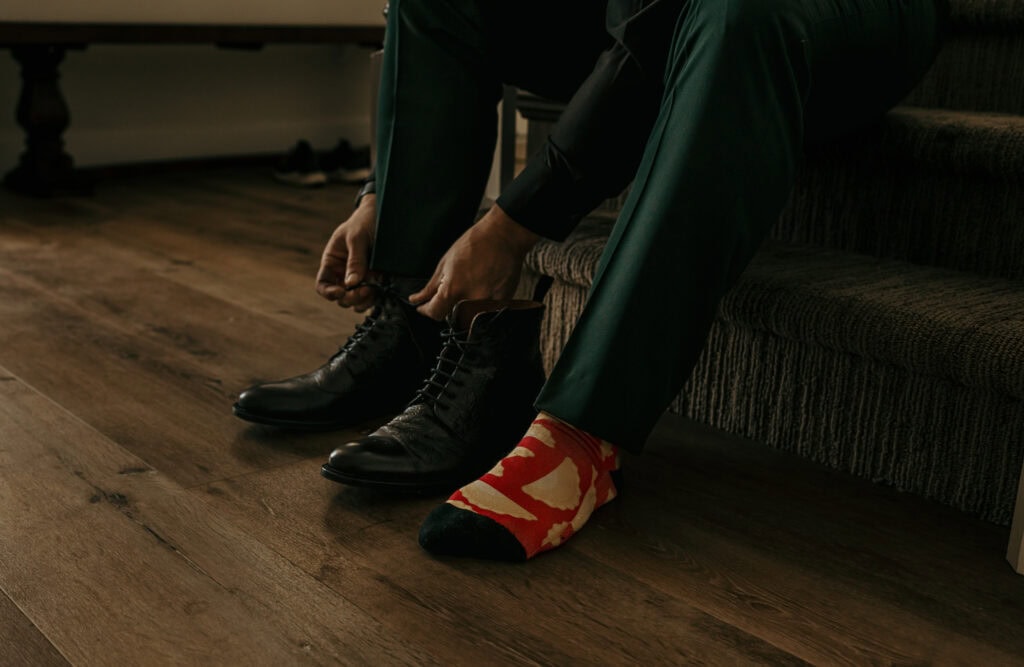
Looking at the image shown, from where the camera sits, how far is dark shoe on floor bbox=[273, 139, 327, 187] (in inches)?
113

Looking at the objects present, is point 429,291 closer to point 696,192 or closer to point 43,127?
point 696,192

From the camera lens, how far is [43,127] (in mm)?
2578

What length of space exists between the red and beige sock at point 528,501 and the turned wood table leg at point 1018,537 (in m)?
0.32

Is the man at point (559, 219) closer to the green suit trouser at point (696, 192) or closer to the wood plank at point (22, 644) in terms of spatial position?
the green suit trouser at point (696, 192)

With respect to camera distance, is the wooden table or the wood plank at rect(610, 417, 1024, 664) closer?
the wood plank at rect(610, 417, 1024, 664)

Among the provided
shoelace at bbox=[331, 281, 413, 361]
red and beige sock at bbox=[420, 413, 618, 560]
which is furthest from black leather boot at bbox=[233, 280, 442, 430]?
red and beige sock at bbox=[420, 413, 618, 560]

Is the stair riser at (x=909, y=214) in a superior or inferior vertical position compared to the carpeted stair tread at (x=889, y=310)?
superior

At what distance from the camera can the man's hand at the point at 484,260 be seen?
2.95 ft

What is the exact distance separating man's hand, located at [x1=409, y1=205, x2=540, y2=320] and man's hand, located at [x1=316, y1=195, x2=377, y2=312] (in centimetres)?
14

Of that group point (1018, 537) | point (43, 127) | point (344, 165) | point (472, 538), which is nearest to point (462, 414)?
point (472, 538)

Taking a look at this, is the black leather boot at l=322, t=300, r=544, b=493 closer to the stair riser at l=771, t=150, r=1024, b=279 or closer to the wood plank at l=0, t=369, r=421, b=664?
the wood plank at l=0, t=369, r=421, b=664

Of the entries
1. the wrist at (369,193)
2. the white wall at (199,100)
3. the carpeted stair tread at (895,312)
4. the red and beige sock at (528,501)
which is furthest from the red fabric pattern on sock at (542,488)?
the white wall at (199,100)

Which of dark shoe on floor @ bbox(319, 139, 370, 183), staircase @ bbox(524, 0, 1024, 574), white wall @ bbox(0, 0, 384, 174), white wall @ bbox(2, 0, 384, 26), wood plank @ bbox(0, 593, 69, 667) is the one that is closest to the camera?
wood plank @ bbox(0, 593, 69, 667)

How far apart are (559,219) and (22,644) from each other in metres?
0.52
